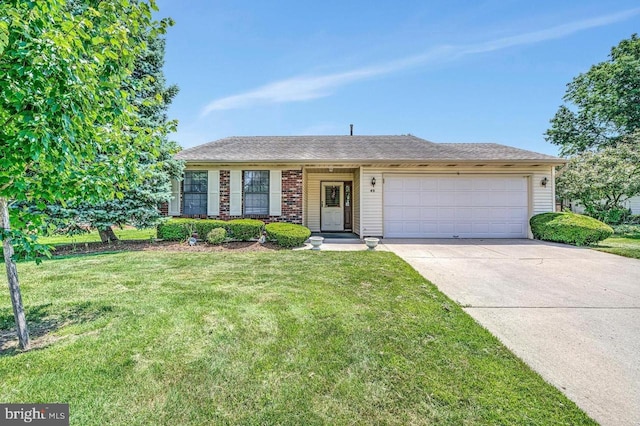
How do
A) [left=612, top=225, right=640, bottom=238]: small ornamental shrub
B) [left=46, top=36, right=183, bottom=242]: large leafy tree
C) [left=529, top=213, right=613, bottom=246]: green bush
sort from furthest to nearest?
[left=612, top=225, right=640, bottom=238]: small ornamental shrub
[left=529, top=213, right=613, bottom=246]: green bush
[left=46, top=36, right=183, bottom=242]: large leafy tree

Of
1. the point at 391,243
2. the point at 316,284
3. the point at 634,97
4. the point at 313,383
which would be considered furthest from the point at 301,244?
the point at 634,97

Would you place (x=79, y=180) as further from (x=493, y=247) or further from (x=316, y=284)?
(x=493, y=247)

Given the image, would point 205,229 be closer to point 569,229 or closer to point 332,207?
point 332,207

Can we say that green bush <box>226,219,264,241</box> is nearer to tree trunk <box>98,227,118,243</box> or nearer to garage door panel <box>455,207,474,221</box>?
tree trunk <box>98,227,118,243</box>

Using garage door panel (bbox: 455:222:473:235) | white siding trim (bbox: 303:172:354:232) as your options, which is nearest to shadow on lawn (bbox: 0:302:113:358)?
white siding trim (bbox: 303:172:354:232)

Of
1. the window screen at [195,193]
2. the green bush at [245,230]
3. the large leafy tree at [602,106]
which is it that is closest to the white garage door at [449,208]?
the green bush at [245,230]

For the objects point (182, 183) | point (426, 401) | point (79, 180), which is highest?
point (182, 183)

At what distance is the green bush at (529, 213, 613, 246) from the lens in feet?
27.6

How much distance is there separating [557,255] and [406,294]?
567 centimetres

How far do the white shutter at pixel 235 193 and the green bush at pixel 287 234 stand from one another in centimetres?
210

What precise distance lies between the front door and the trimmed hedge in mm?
4448

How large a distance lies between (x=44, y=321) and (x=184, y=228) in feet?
18.9

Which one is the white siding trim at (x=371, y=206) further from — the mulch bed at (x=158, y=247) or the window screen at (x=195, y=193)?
the window screen at (x=195, y=193)

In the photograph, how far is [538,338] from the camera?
287 cm
